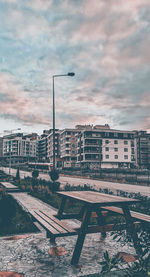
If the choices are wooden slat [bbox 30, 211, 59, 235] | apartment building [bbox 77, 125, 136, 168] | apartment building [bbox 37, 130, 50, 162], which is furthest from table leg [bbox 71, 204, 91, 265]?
apartment building [bbox 37, 130, 50, 162]

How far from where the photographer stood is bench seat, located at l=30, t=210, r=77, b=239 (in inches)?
185

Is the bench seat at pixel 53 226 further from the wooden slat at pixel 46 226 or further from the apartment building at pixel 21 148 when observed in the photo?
the apartment building at pixel 21 148

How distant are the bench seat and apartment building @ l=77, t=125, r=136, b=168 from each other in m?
76.9

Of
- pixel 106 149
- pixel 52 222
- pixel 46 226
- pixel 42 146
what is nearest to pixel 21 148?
pixel 42 146

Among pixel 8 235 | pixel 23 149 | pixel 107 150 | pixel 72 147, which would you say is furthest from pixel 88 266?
pixel 23 149

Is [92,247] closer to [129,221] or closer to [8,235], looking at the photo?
[129,221]

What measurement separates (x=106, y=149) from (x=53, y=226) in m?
81.5

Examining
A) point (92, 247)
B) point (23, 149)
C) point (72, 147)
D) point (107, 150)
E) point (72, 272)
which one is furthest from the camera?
point (23, 149)

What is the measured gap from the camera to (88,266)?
186 inches

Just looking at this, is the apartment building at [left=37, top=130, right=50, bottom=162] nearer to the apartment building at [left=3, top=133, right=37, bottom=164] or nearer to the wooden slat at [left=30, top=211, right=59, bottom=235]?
the apartment building at [left=3, top=133, right=37, bottom=164]

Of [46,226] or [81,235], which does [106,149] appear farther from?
[81,235]

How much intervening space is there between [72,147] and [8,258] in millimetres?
99005

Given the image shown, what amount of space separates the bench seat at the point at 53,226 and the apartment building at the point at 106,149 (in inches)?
3027

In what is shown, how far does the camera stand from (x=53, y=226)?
17.2 feet
